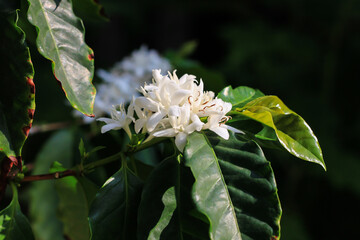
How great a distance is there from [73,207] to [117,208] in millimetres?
240

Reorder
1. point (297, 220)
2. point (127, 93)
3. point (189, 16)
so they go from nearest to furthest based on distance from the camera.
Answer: point (127, 93) → point (297, 220) → point (189, 16)

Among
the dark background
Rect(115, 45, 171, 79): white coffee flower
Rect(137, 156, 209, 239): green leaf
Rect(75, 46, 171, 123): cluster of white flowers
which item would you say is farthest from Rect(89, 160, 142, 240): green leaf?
the dark background

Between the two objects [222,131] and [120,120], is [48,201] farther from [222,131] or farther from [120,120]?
[222,131]

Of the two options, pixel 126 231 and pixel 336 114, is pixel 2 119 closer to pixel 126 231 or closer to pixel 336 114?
pixel 126 231

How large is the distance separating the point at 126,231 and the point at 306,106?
262cm

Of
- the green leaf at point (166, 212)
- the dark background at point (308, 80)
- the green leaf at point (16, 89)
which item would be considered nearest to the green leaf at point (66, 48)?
the green leaf at point (16, 89)

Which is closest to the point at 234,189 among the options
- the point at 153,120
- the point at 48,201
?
the point at 153,120

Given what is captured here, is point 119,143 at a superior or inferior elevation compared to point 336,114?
superior

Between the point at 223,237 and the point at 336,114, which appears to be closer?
the point at 223,237

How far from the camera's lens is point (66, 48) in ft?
1.66

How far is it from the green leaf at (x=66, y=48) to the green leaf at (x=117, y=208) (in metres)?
0.10

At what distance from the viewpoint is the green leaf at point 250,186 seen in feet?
1.41

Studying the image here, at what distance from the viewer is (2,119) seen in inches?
18.1

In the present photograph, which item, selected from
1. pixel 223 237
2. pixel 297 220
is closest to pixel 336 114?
pixel 297 220
